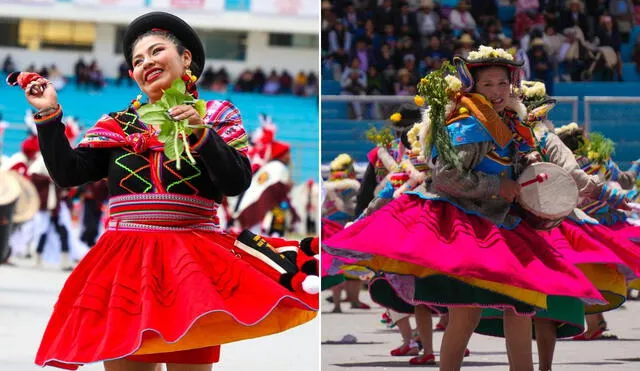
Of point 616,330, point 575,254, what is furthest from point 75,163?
point 616,330

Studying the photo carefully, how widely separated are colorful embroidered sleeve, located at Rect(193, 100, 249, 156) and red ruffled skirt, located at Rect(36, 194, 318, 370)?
0.83 ft

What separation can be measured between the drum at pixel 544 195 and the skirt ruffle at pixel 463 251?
0.11m

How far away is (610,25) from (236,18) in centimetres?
2814

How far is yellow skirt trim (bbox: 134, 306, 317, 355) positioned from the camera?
16.6 feet

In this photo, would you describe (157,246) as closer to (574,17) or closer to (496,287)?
(496,287)

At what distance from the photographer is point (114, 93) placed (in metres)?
46.7

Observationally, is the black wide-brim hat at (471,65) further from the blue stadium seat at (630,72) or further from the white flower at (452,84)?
the blue stadium seat at (630,72)

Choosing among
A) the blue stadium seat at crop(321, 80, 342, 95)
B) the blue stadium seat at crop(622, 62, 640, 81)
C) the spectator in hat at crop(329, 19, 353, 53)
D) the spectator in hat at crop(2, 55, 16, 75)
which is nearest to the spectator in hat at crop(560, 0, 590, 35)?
the blue stadium seat at crop(622, 62, 640, 81)

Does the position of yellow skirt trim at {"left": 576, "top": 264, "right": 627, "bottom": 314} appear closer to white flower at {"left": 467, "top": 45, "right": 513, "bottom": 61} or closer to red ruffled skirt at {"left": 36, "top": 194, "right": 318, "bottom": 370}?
white flower at {"left": 467, "top": 45, "right": 513, "bottom": 61}

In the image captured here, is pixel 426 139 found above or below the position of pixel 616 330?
above

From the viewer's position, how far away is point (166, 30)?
18.9 ft

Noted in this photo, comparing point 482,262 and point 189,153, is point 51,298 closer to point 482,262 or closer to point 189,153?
point 482,262

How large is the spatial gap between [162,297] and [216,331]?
0.23 meters

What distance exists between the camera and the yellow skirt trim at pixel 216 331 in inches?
200
